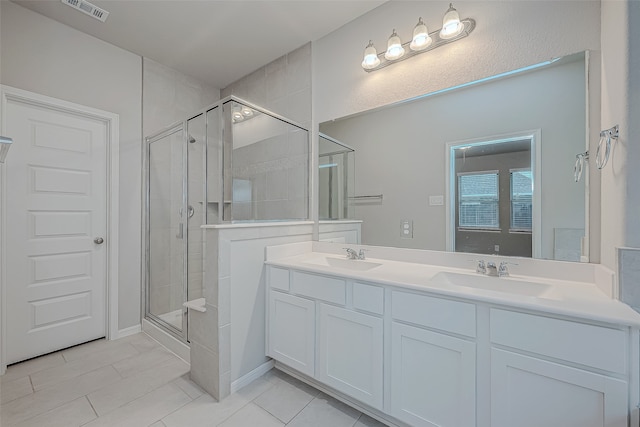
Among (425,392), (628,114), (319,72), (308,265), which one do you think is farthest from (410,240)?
(319,72)

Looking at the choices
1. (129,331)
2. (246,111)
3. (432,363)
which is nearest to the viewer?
(432,363)

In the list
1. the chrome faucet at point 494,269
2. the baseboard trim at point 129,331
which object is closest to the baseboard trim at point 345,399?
the chrome faucet at point 494,269

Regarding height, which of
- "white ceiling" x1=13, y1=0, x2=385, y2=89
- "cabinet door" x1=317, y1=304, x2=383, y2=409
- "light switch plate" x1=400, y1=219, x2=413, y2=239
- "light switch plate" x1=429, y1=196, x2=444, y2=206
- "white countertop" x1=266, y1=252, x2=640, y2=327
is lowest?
"cabinet door" x1=317, y1=304, x2=383, y2=409

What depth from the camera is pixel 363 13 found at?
202 centimetres

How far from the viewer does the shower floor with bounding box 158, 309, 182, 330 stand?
2.32 m

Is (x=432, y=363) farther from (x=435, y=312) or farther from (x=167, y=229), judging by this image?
(x=167, y=229)

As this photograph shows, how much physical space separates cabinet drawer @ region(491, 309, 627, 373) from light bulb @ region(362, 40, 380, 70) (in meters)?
1.73

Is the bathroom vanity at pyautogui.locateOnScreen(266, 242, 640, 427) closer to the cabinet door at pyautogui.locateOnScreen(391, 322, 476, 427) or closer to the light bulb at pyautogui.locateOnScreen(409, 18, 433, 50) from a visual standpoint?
the cabinet door at pyautogui.locateOnScreen(391, 322, 476, 427)

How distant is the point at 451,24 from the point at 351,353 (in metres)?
2.00

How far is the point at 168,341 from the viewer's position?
2285 mm

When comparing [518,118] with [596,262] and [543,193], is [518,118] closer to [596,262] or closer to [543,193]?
[543,193]

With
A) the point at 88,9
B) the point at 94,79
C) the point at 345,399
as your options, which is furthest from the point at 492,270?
the point at 94,79

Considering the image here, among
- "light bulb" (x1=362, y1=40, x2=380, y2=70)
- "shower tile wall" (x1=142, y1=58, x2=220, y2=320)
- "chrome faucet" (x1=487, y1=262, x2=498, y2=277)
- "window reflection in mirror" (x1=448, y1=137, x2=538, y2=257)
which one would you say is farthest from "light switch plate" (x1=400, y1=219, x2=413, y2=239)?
"shower tile wall" (x1=142, y1=58, x2=220, y2=320)

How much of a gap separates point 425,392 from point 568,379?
1.79ft
